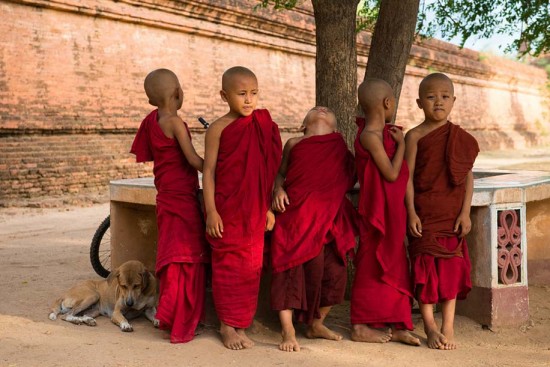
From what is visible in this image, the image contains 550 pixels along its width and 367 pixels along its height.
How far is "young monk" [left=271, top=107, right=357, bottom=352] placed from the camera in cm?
407

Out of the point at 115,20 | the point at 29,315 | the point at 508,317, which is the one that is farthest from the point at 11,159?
the point at 508,317

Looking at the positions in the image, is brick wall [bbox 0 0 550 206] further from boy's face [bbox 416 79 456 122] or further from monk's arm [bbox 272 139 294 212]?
boy's face [bbox 416 79 456 122]

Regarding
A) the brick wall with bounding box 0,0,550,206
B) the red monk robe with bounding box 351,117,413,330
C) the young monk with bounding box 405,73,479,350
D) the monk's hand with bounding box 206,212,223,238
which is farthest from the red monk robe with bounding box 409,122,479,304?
the brick wall with bounding box 0,0,550,206

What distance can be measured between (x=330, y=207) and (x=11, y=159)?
685 cm

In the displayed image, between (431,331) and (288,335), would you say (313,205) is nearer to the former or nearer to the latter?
(288,335)

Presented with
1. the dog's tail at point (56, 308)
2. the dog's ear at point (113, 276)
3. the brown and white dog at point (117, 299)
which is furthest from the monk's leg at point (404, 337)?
the dog's tail at point (56, 308)

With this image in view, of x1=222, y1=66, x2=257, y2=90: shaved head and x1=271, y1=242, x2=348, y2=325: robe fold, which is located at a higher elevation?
x1=222, y1=66, x2=257, y2=90: shaved head

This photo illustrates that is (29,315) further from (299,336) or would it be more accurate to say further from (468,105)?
(468,105)

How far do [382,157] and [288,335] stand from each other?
3.66 ft

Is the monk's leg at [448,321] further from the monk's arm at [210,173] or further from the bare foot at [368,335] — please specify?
the monk's arm at [210,173]

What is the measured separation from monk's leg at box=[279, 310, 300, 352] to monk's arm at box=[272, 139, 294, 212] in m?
0.59

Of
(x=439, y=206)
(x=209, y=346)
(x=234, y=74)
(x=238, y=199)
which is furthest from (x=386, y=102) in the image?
(x=209, y=346)

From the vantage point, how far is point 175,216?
168 inches

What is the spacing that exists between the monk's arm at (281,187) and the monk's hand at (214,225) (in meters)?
0.33
